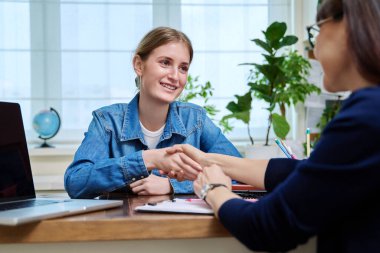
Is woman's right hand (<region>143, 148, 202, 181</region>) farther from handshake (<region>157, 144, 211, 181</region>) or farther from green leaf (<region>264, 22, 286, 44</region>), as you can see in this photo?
green leaf (<region>264, 22, 286, 44</region>)

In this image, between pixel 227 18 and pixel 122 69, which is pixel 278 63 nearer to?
pixel 227 18

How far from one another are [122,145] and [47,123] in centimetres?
123

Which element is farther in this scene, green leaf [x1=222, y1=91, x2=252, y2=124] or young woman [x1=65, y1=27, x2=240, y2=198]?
green leaf [x1=222, y1=91, x2=252, y2=124]

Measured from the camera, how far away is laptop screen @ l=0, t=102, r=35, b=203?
1111 mm

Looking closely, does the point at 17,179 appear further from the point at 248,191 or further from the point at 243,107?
the point at 243,107

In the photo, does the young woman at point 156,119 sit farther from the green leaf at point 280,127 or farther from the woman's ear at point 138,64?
the green leaf at point 280,127

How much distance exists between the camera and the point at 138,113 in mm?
1686

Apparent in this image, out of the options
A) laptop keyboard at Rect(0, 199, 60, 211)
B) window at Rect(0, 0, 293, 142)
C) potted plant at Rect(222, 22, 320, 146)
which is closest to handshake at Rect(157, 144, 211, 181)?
laptop keyboard at Rect(0, 199, 60, 211)

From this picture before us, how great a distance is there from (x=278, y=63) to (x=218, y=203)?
1.73m

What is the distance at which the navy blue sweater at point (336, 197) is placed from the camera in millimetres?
690

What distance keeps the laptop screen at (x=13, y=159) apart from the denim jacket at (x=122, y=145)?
8.1 inches

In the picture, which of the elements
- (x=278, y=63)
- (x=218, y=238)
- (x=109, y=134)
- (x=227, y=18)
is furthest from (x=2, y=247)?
(x=227, y=18)

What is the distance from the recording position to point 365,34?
0.76 meters

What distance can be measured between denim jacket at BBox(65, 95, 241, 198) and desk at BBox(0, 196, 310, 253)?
42 centimetres
